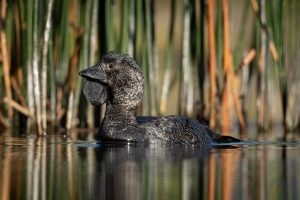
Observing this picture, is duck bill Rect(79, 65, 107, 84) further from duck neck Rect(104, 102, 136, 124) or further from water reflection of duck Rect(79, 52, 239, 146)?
duck neck Rect(104, 102, 136, 124)

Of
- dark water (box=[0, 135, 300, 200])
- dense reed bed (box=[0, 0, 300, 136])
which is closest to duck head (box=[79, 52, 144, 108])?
dark water (box=[0, 135, 300, 200])

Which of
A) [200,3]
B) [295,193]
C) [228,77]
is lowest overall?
[295,193]

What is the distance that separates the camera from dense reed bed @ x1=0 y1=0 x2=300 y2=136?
38.1 feet

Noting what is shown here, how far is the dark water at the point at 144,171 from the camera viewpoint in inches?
250

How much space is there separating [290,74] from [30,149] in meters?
4.74

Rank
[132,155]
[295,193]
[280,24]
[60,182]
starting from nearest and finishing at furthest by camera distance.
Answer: [295,193] < [60,182] < [132,155] < [280,24]

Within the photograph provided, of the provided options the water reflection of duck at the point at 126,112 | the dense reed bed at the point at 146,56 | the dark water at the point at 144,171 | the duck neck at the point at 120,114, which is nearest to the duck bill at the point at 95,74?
the water reflection of duck at the point at 126,112

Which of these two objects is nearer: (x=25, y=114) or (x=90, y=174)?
(x=90, y=174)

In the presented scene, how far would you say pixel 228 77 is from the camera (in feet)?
40.6

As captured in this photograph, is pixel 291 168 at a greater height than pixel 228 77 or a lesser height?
lesser

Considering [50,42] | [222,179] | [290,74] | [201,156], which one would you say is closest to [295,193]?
[222,179]

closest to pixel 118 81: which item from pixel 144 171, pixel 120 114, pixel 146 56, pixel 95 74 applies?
pixel 95 74

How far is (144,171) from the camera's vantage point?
743cm

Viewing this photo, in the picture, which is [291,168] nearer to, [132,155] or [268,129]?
[132,155]
